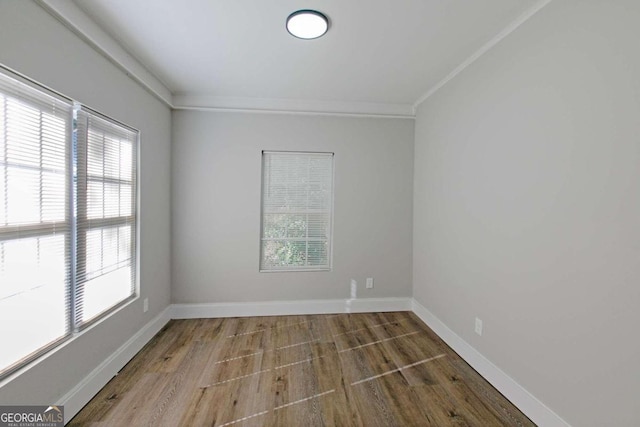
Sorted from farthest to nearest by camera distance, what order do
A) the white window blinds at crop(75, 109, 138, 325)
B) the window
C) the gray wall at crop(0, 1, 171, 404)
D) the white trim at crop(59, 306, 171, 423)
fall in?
1. the window
2. the white window blinds at crop(75, 109, 138, 325)
3. the white trim at crop(59, 306, 171, 423)
4. the gray wall at crop(0, 1, 171, 404)

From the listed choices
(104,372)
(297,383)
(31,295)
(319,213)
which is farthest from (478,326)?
(31,295)

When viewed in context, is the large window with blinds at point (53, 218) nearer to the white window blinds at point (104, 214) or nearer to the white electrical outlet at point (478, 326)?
the white window blinds at point (104, 214)

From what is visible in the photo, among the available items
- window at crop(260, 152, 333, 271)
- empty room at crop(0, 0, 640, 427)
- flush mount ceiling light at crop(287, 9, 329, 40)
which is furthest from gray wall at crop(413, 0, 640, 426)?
window at crop(260, 152, 333, 271)

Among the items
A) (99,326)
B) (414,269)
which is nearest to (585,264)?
(414,269)

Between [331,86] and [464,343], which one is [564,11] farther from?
[464,343]

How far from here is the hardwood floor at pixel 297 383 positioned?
5.68ft

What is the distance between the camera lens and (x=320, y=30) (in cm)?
191

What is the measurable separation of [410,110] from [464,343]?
264 centimetres

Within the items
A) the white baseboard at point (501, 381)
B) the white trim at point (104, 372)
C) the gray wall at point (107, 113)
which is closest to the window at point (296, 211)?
the gray wall at point (107, 113)

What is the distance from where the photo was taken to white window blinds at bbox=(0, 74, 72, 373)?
53.2 inches

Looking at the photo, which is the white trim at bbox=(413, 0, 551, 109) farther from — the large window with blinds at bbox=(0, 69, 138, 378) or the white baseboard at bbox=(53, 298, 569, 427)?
the large window with blinds at bbox=(0, 69, 138, 378)

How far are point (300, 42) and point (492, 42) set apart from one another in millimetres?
1465

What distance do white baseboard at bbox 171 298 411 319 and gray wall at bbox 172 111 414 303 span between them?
2.8 inches

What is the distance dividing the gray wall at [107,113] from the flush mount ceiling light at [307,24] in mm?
1406
